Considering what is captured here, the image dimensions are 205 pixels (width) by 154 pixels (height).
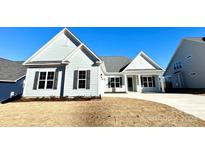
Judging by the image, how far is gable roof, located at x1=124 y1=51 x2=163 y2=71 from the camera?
1731 centimetres

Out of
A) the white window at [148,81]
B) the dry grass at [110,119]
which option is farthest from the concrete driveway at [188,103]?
the white window at [148,81]

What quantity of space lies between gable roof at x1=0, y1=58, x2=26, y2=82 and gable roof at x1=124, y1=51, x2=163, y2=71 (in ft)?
54.7

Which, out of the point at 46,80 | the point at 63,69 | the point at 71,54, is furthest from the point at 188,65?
the point at 46,80

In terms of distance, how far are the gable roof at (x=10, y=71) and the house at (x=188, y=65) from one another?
26921 millimetres

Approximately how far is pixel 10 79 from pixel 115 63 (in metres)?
16.1

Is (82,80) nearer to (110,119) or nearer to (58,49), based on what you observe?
(58,49)

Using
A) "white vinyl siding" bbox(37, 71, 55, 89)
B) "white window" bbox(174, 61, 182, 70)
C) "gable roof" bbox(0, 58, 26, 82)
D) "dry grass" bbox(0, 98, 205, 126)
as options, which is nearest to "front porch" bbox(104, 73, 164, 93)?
"white window" bbox(174, 61, 182, 70)

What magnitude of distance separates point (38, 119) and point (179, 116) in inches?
297

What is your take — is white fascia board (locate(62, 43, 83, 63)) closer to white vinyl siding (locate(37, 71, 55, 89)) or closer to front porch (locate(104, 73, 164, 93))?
white vinyl siding (locate(37, 71, 55, 89))

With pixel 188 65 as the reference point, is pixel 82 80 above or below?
below

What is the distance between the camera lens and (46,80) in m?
12.1
